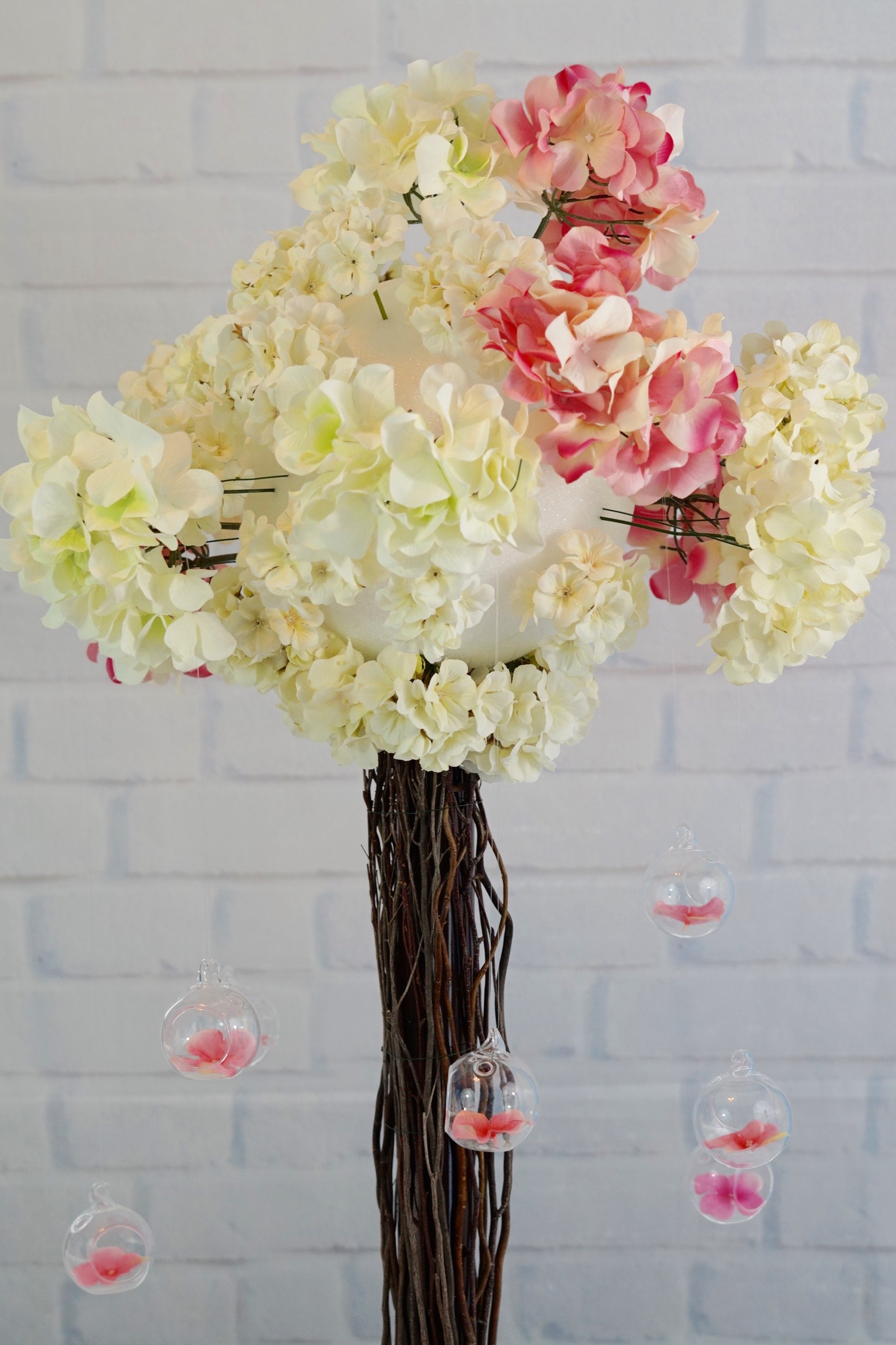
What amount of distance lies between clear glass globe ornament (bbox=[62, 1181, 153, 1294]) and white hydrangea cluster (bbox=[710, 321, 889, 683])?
554 mm

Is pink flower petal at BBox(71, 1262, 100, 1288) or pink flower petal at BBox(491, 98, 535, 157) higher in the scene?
pink flower petal at BBox(491, 98, 535, 157)

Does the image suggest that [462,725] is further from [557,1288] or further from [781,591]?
[557,1288]

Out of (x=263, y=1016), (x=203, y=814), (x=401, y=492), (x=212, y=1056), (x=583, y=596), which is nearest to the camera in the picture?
(x=401, y=492)

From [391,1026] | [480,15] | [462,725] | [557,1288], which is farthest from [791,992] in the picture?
[480,15]

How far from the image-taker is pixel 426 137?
22.9 inches

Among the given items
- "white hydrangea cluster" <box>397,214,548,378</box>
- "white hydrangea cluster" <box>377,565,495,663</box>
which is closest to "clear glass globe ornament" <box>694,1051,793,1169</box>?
"white hydrangea cluster" <box>377,565,495,663</box>

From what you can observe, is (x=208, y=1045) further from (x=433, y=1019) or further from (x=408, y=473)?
(x=408, y=473)

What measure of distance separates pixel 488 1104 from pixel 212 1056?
0.59 feet

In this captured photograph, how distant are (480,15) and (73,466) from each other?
0.68 meters

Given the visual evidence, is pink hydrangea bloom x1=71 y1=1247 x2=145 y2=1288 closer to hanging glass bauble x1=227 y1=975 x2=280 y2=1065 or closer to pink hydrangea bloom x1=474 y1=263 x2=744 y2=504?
hanging glass bauble x1=227 y1=975 x2=280 y2=1065

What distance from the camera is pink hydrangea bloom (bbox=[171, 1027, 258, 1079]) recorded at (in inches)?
28.2

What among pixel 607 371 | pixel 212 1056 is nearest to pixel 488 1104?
pixel 212 1056

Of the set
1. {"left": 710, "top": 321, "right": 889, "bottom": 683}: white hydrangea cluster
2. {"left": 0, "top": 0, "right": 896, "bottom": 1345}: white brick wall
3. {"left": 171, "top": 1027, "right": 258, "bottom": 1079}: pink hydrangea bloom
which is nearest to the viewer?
{"left": 710, "top": 321, "right": 889, "bottom": 683}: white hydrangea cluster

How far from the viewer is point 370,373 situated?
520 mm
